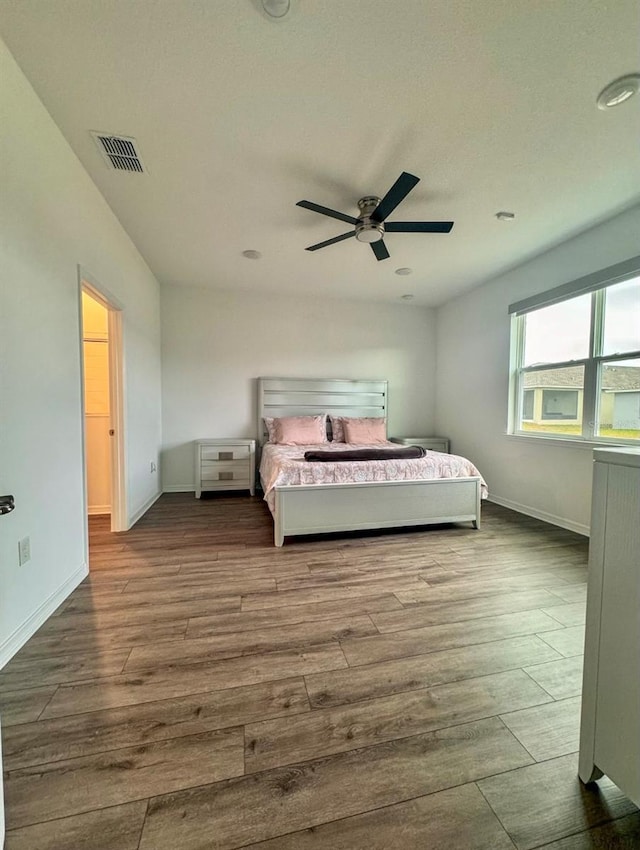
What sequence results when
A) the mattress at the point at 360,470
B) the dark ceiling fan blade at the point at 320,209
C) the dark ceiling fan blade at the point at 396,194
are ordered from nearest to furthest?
the dark ceiling fan blade at the point at 396,194, the dark ceiling fan blade at the point at 320,209, the mattress at the point at 360,470

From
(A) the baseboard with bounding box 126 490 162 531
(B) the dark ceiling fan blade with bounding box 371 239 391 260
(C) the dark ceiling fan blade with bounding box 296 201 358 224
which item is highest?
(B) the dark ceiling fan blade with bounding box 371 239 391 260

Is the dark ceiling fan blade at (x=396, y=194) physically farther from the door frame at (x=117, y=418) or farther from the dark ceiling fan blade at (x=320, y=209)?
the door frame at (x=117, y=418)

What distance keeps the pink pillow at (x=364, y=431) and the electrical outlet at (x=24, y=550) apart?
322cm

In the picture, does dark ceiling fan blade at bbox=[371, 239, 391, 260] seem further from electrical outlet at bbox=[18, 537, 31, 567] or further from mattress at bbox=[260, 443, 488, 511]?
electrical outlet at bbox=[18, 537, 31, 567]

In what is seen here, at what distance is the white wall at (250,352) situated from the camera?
423 centimetres

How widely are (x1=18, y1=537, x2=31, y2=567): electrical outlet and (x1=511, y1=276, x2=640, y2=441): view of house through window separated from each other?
4.05 meters

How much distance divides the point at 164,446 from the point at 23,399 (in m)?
2.79

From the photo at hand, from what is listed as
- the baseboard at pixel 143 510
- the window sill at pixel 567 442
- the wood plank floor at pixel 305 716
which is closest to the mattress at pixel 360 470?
the wood plank floor at pixel 305 716

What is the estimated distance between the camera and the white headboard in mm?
4387

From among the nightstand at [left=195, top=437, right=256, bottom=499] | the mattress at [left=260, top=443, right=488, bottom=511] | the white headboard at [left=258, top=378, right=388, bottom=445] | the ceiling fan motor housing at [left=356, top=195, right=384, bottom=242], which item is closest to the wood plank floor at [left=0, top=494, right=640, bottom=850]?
the mattress at [left=260, top=443, right=488, bottom=511]

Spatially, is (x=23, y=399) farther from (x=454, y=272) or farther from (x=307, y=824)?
(x=454, y=272)

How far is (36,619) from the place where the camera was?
1.59m

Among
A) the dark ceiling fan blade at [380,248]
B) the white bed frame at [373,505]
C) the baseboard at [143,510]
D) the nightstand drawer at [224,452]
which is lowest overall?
the baseboard at [143,510]

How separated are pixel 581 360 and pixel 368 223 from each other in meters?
2.30
